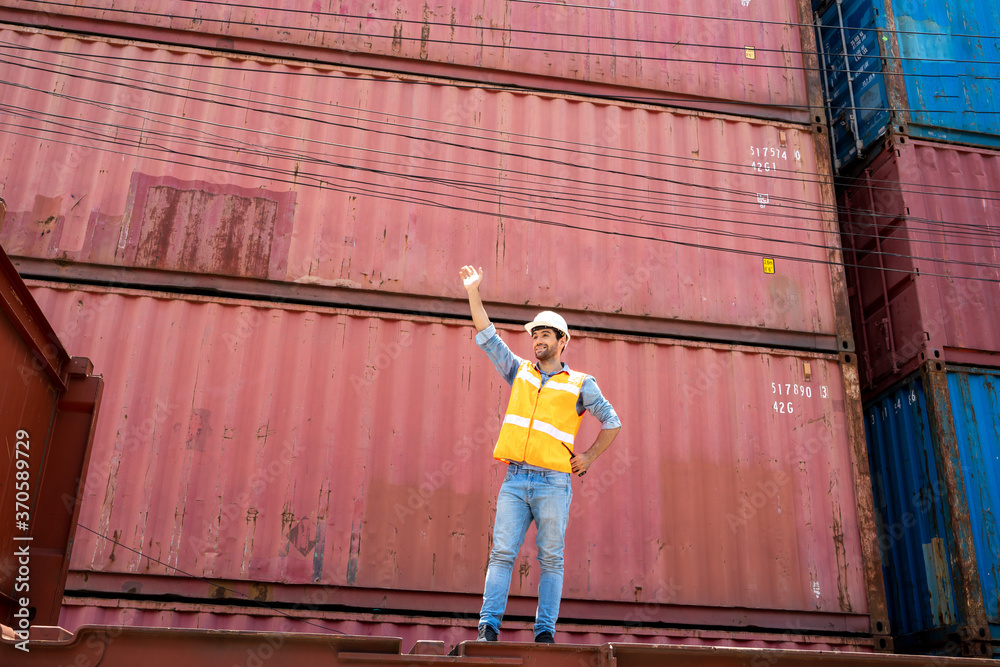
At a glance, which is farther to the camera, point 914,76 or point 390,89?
point 914,76

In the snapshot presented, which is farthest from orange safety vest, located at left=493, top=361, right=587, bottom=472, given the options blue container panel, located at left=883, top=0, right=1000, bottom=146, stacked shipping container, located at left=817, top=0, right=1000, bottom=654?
blue container panel, located at left=883, top=0, right=1000, bottom=146

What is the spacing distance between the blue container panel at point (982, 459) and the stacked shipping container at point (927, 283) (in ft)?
0.04

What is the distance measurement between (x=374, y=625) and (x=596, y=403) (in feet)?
10.8

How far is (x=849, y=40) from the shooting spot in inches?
395

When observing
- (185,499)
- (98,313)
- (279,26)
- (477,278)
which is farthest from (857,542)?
(279,26)

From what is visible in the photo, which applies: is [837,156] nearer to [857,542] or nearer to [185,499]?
[857,542]

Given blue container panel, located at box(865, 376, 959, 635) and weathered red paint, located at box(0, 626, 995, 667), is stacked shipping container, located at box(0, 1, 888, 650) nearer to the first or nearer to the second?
blue container panel, located at box(865, 376, 959, 635)

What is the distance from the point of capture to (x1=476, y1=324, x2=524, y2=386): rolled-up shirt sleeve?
4.13 meters

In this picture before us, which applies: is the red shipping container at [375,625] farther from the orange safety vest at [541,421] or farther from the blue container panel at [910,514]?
the orange safety vest at [541,421]

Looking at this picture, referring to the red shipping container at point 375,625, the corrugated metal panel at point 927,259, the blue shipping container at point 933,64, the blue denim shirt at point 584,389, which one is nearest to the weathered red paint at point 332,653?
the blue denim shirt at point 584,389

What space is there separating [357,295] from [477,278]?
3.55 metres

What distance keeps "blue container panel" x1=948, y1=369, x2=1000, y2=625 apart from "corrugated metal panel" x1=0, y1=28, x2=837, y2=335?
1.52 meters

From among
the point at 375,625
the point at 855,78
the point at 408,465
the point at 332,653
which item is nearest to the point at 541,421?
the point at 332,653

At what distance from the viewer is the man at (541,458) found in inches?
148
